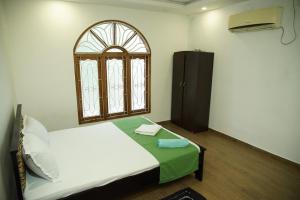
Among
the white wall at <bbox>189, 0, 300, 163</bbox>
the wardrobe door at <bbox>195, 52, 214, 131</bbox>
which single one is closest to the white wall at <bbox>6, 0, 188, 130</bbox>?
the wardrobe door at <bbox>195, 52, 214, 131</bbox>

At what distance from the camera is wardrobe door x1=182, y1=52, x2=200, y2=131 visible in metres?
3.77

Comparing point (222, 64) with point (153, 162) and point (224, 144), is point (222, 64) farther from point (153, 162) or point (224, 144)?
point (153, 162)

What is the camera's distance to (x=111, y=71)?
3832 millimetres

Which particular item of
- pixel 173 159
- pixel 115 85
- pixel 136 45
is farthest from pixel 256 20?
pixel 115 85

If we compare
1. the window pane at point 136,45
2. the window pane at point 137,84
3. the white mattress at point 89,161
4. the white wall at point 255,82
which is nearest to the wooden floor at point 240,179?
the white wall at point 255,82

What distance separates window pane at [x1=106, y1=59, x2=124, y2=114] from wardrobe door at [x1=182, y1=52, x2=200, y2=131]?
51.9 inches

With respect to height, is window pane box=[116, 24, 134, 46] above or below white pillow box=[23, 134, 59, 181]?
above

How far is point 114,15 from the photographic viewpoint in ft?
11.7

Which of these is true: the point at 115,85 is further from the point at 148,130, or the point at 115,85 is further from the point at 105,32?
the point at 148,130

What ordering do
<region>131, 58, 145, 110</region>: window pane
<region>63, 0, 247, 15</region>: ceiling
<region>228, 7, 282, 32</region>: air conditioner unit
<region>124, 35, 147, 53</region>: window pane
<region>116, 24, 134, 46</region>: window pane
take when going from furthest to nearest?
1. <region>131, 58, 145, 110</region>: window pane
2. <region>124, 35, 147, 53</region>: window pane
3. <region>116, 24, 134, 46</region>: window pane
4. <region>63, 0, 247, 15</region>: ceiling
5. <region>228, 7, 282, 32</region>: air conditioner unit

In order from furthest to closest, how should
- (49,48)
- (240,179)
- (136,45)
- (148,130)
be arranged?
(136,45)
(49,48)
(148,130)
(240,179)

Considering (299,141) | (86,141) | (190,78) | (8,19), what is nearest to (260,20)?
(190,78)

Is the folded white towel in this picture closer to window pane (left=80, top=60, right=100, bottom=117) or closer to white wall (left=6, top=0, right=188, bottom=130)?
window pane (left=80, top=60, right=100, bottom=117)

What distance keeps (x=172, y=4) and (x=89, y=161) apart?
10.1 feet
